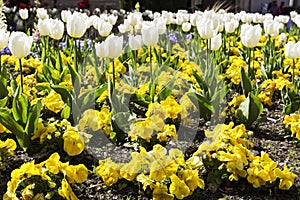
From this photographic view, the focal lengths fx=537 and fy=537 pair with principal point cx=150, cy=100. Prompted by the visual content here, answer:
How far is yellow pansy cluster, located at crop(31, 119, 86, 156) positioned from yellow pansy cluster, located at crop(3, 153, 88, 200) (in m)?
0.27

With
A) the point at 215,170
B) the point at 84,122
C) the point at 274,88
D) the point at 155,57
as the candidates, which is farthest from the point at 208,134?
the point at 155,57

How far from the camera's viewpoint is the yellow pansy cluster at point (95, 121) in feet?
9.74

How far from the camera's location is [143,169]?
8.32ft

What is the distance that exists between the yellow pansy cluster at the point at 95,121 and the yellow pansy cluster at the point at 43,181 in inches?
22.2

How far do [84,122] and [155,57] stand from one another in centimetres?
197

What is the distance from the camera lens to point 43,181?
2.34 metres

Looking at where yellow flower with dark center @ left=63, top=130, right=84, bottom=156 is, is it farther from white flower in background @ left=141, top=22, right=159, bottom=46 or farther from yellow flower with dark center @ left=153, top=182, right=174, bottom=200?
white flower in background @ left=141, top=22, right=159, bottom=46

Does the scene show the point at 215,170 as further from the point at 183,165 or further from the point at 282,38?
the point at 282,38

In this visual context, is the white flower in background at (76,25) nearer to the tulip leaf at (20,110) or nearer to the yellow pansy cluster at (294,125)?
the tulip leaf at (20,110)

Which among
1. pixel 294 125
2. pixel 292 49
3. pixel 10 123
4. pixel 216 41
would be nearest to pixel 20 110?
pixel 10 123

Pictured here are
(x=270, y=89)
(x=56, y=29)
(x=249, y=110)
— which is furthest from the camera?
(x=270, y=89)

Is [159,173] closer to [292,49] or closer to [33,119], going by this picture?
[33,119]

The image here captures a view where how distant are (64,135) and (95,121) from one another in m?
0.34

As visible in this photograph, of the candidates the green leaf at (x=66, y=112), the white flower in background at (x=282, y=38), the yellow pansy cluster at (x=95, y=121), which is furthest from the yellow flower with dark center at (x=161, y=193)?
the white flower in background at (x=282, y=38)
